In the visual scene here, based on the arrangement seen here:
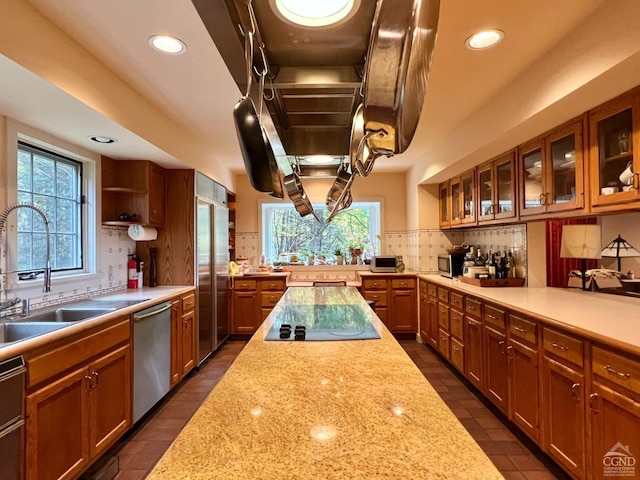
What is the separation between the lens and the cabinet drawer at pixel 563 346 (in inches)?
67.3

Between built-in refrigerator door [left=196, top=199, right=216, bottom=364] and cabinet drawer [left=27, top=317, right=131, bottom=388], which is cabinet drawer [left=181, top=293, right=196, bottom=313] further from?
cabinet drawer [left=27, top=317, right=131, bottom=388]

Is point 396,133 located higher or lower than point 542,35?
lower

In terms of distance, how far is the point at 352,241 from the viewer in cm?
544

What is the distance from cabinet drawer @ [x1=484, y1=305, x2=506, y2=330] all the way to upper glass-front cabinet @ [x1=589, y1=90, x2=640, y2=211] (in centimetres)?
90

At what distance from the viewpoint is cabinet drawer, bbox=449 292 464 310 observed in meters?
3.19

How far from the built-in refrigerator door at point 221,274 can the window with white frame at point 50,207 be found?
1456mm

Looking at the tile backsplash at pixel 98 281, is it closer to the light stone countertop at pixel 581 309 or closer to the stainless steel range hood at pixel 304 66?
the stainless steel range hood at pixel 304 66

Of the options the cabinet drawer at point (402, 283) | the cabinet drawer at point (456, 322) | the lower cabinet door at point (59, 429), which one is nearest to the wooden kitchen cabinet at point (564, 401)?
the cabinet drawer at point (456, 322)

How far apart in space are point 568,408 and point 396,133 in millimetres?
1941

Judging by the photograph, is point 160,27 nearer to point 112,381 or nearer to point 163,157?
point 163,157

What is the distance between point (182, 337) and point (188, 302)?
33cm

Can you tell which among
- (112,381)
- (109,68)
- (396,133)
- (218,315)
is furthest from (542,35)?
(218,315)

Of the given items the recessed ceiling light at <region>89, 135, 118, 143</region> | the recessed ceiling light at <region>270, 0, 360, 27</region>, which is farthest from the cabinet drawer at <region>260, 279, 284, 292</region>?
the recessed ceiling light at <region>270, 0, 360, 27</region>

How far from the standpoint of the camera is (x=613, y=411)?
60.0 inches
